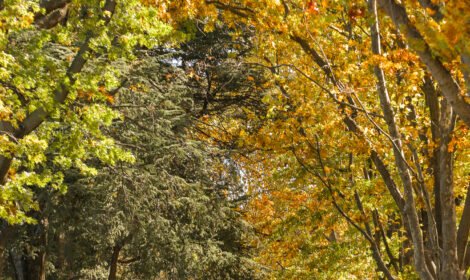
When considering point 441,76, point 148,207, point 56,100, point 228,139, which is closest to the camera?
point 441,76

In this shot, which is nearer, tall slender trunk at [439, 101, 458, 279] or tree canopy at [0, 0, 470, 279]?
tall slender trunk at [439, 101, 458, 279]

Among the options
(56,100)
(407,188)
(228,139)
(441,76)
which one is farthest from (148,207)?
(441,76)

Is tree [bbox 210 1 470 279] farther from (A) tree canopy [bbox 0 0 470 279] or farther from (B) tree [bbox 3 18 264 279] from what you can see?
(B) tree [bbox 3 18 264 279]

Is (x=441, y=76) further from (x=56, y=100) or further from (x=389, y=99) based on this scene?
(x=56, y=100)

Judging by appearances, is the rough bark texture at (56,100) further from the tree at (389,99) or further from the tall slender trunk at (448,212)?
the tall slender trunk at (448,212)

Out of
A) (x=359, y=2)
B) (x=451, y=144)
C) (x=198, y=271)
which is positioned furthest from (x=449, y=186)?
(x=198, y=271)

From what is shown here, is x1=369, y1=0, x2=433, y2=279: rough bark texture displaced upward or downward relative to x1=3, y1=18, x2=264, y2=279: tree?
downward

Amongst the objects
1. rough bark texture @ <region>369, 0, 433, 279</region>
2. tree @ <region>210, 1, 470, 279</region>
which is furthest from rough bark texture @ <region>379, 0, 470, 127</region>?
rough bark texture @ <region>369, 0, 433, 279</region>

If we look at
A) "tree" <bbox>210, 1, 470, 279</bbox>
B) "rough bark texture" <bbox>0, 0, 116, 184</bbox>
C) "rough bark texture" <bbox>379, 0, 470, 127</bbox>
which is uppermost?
"rough bark texture" <bbox>0, 0, 116, 184</bbox>

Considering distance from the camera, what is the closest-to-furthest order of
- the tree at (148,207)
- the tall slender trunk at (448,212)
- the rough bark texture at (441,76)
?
the rough bark texture at (441,76), the tall slender trunk at (448,212), the tree at (148,207)

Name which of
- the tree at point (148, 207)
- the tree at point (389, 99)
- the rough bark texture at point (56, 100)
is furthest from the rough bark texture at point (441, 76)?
the tree at point (148, 207)

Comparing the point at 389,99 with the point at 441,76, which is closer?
the point at 441,76

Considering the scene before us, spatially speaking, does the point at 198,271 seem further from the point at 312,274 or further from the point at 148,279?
the point at 312,274

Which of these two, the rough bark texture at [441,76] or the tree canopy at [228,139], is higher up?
the tree canopy at [228,139]
